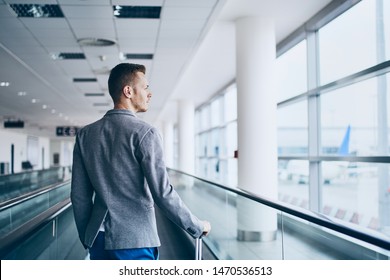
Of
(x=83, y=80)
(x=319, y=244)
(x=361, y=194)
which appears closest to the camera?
(x=319, y=244)

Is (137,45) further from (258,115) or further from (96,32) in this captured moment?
(258,115)

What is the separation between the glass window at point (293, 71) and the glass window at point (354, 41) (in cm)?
65

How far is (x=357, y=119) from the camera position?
7.05 m

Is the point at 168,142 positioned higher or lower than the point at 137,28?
lower

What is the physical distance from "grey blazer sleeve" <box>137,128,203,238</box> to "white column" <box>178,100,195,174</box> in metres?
14.4

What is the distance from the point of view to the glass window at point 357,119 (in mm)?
5488

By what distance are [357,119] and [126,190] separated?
626 cm

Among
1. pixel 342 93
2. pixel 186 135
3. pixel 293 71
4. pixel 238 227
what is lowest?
pixel 238 227

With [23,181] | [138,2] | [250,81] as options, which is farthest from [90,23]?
[23,181]

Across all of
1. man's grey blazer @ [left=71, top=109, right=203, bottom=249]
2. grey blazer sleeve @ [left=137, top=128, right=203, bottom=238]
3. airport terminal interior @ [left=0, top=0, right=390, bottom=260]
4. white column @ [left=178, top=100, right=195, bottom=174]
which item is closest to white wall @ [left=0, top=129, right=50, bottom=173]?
white column @ [left=178, top=100, right=195, bottom=174]

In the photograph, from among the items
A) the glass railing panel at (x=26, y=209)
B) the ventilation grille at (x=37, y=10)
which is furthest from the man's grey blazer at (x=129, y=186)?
the ventilation grille at (x=37, y=10)

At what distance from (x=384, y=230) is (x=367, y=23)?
281 centimetres
